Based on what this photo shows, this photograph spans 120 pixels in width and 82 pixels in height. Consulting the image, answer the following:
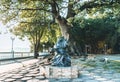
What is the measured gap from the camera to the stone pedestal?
895 centimetres

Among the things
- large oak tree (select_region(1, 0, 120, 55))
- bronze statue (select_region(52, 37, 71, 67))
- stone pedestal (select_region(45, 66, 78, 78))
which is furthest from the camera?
large oak tree (select_region(1, 0, 120, 55))

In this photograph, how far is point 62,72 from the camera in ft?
29.6

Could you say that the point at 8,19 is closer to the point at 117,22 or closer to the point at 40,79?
the point at 40,79

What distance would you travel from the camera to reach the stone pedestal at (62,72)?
8953mm

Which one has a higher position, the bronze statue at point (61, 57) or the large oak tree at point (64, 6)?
the large oak tree at point (64, 6)

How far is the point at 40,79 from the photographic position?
8586 mm

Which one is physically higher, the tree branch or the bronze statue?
the tree branch

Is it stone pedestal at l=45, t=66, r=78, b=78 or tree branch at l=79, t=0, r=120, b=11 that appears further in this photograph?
tree branch at l=79, t=0, r=120, b=11

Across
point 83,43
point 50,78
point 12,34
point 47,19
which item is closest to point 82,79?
point 50,78

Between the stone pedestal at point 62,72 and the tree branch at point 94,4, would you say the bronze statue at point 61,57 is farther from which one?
the tree branch at point 94,4

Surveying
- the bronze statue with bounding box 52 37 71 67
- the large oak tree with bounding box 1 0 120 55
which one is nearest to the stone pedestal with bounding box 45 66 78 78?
the bronze statue with bounding box 52 37 71 67

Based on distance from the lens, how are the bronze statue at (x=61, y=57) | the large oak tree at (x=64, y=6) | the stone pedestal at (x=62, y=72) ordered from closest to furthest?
the stone pedestal at (x=62, y=72) → the bronze statue at (x=61, y=57) → the large oak tree at (x=64, y=6)

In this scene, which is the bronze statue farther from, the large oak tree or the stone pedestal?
the large oak tree

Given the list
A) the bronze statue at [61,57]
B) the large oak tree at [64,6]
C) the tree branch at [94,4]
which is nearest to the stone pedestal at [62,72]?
the bronze statue at [61,57]
